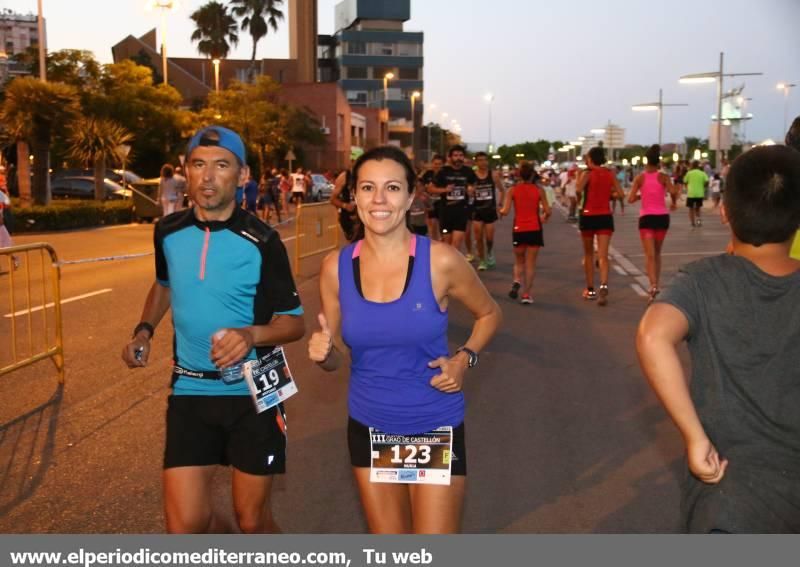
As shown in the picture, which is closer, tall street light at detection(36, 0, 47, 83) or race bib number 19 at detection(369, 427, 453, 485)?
race bib number 19 at detection(369, 427, 453, 485)

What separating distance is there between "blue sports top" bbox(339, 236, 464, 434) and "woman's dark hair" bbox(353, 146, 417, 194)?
0.37 meters

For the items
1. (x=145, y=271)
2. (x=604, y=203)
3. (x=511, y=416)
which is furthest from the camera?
(x=145, y=271)

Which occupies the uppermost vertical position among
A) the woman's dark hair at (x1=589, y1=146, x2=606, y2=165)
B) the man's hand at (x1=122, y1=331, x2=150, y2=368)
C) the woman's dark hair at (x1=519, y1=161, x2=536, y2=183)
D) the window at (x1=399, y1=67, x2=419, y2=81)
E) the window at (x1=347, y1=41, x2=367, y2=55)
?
the window at (x1=347, y1=41, x2=367, y2=55)

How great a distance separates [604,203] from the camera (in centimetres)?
1264

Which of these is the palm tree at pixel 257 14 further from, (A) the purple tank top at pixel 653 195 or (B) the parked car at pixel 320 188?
(A) the purple tank top at pixel 653 195

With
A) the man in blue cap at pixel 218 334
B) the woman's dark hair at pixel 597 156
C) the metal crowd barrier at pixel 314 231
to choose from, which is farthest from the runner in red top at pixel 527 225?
the man in blue cap at pixel 218 334

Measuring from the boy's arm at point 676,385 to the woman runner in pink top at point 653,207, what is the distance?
10166 millimetres

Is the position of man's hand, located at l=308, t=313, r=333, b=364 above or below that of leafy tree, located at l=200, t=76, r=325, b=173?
below

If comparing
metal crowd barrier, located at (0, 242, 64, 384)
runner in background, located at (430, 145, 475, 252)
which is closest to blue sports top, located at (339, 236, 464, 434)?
metal crowd barrier, located at (0, 242, 64, 384)

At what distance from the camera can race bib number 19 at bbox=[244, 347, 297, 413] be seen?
12.7 ft

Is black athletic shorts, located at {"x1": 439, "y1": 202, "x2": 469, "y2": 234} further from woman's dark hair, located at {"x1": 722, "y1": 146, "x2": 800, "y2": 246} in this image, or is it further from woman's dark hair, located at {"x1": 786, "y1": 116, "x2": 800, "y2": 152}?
woman's dark hair, located at {"x1": 722, "y1": 146, "x2": 800, "y2": 246}

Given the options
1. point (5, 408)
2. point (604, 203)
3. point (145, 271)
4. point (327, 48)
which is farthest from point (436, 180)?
point (327, 48)
